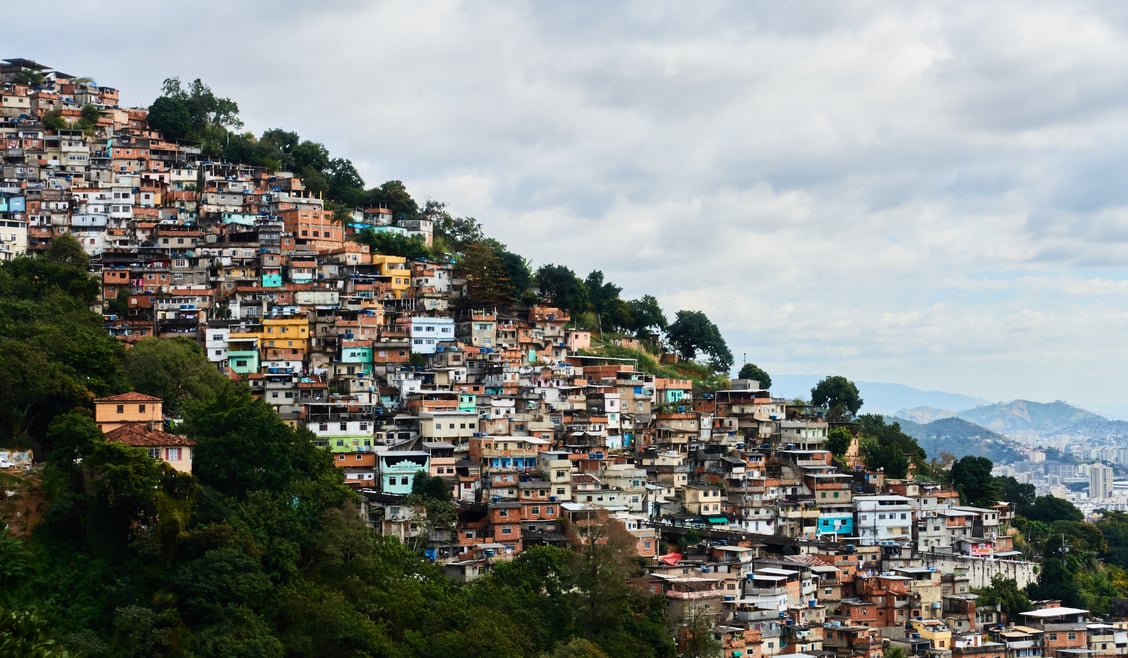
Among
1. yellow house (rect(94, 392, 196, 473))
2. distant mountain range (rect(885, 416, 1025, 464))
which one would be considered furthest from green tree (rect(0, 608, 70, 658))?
distant mountain range (rect(885, 416, 1025, 464))

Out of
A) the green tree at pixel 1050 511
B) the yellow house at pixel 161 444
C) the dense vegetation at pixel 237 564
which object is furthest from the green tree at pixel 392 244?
the green tree at pixel 1050 511

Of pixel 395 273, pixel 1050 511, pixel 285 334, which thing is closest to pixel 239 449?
pixel 285 334

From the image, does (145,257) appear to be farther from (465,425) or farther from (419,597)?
(419,597)

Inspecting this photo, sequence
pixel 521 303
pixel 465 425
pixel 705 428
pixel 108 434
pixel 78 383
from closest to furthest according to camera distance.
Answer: pixel 108 434, pixel 78 383, pixel 465 425, pixel 705 428, pixel 521 303

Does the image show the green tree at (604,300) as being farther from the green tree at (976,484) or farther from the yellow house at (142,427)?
the yellow house at (142,427)

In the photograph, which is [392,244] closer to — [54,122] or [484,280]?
[484,280]

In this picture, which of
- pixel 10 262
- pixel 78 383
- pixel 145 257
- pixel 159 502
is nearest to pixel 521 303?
pixel 145 257
